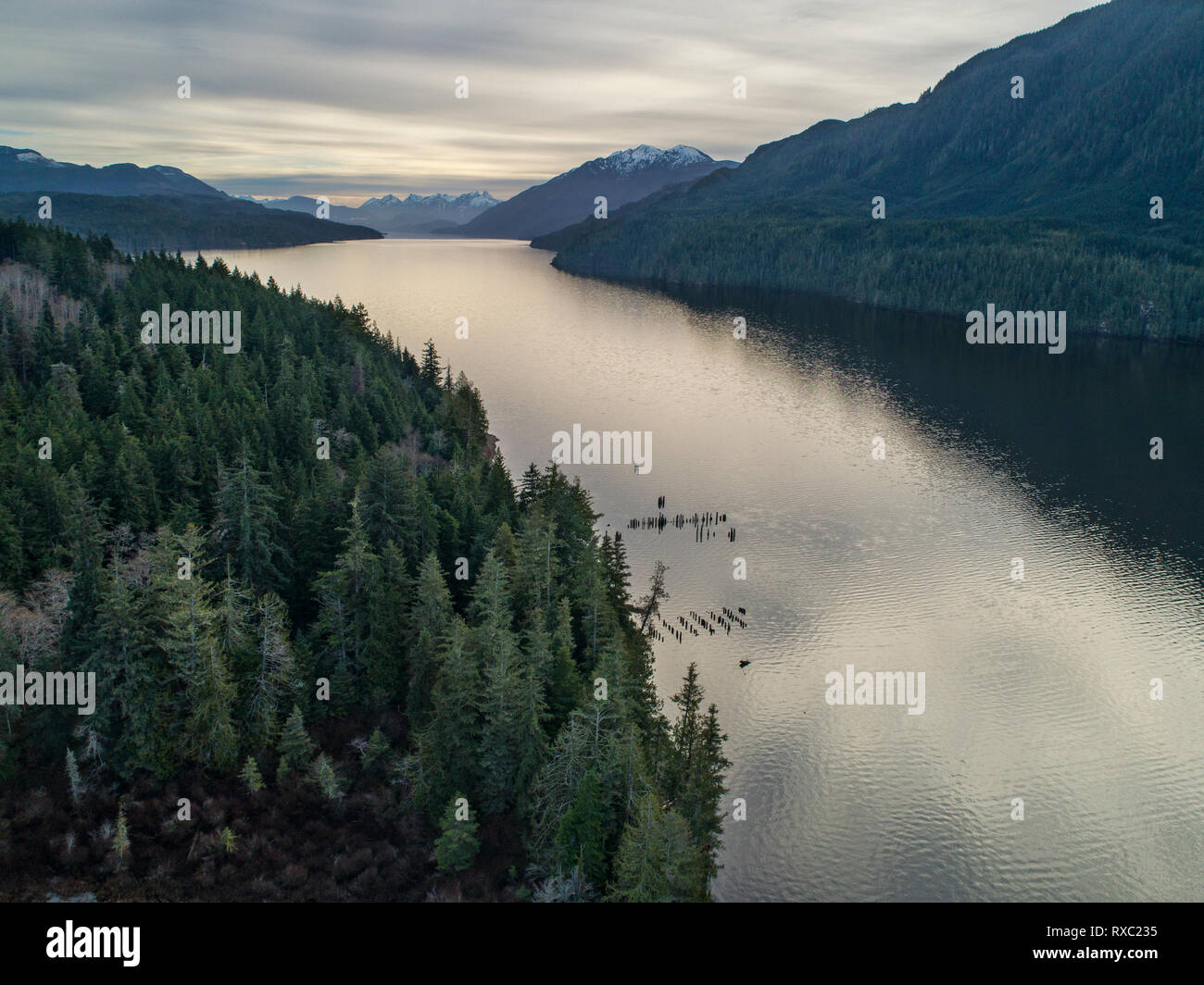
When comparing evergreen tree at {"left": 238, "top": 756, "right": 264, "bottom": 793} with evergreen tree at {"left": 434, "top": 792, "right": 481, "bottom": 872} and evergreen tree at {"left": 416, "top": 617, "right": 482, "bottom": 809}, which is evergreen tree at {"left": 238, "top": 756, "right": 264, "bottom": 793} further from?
evergreen tree at {"left": 434, "top": 792, "right": 481, "bottom": 872}

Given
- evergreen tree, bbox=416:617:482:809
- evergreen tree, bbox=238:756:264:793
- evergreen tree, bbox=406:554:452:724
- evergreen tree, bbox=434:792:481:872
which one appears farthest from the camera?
evergreen tree, bbox=406:554:452:724

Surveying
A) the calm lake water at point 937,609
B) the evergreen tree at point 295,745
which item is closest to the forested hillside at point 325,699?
the evergreen tree at point 295,745

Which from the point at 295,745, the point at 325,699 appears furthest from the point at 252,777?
the point at 325,699

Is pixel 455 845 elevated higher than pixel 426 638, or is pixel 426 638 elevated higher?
pixel 426 638

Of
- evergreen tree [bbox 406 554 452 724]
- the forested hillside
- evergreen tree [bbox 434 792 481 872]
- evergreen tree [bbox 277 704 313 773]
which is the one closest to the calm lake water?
the forested hillside

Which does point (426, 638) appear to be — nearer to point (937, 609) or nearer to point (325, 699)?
point (325, 699)
